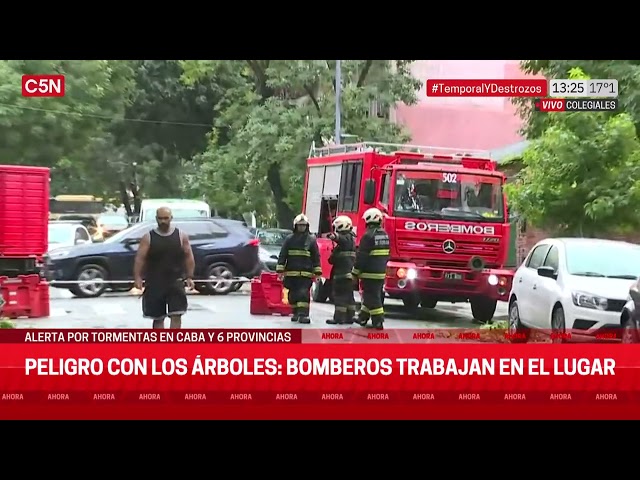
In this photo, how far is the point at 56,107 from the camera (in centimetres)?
855

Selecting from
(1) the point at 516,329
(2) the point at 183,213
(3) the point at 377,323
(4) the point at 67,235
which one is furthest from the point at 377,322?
(4) the point at 67,235

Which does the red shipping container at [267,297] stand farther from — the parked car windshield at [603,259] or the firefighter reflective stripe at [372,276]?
the parked car windshield at [603,259]

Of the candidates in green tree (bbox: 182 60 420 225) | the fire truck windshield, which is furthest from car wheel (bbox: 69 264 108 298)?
the fire truck windshield

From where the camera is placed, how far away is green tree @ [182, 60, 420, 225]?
8672 millimetres

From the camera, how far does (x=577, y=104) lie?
857 cm

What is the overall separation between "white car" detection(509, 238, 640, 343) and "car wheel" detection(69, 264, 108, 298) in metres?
3.24

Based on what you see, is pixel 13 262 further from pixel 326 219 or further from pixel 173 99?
pixel 326 219

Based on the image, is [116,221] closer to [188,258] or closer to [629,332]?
[188,258]

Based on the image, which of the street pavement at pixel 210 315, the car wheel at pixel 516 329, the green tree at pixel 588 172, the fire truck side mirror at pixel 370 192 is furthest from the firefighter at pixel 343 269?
the green tree at pixel 588 172

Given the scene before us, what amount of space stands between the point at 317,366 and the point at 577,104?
2.85 m

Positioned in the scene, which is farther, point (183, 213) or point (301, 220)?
Answer: point (301, 220)

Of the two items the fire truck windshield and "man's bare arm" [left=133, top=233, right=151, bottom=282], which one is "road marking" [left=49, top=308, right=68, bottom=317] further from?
the fire truck windshield

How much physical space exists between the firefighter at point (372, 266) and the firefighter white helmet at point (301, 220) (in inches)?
18.8

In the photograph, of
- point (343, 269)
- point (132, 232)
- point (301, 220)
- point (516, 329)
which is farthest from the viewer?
point (301, 220)
